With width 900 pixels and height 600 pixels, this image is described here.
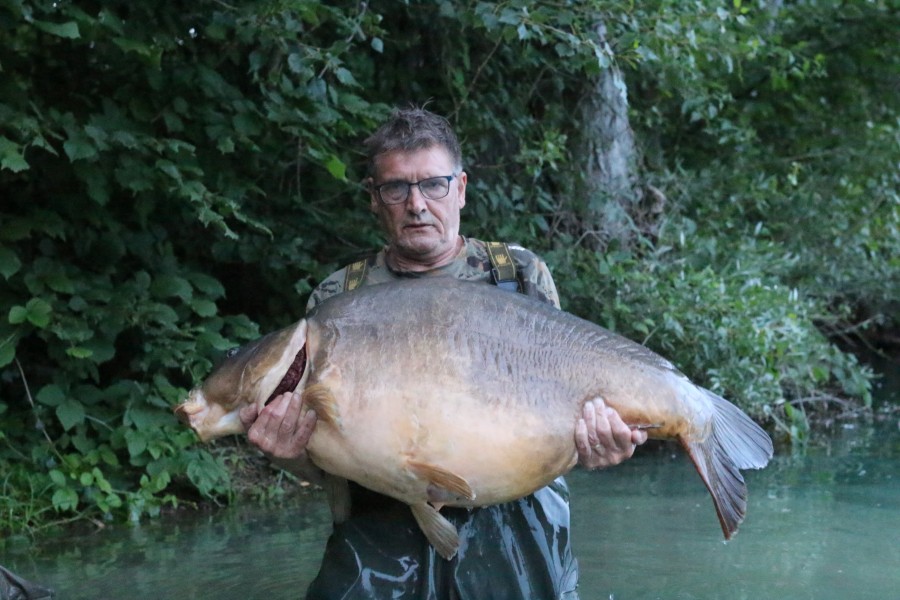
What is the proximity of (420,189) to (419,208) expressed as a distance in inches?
2.1

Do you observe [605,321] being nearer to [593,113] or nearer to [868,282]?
[593,113]

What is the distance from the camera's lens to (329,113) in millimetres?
5633

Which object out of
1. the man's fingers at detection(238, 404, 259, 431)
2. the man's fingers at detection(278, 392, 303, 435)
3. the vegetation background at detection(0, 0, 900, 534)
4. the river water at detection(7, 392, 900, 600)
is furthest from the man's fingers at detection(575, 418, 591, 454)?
the vegetation background at detection(0, 0, 900, 534)

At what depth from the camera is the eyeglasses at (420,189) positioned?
124 inches

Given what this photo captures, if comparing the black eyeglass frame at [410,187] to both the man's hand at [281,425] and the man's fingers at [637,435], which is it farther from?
the man's fingers at [637,435]

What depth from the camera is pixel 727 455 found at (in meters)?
2.88

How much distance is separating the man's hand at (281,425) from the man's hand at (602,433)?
674 mm

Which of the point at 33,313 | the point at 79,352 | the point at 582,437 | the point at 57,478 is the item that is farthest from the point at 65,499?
the point at 582,437

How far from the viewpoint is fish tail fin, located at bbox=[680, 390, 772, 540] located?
2.86 metres

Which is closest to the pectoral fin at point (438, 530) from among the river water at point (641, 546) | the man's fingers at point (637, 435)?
the man's fingers at point (637, 435)

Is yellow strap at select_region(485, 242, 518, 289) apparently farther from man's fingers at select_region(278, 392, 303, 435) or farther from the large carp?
man's fingers at select_region(278, 392, 303, 435)

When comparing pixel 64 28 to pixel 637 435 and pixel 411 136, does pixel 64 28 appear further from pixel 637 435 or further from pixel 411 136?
pixel 637 435

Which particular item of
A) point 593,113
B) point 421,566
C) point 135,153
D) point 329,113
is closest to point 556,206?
point 593,113

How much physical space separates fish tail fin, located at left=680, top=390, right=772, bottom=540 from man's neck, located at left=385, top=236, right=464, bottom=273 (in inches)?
33.7
